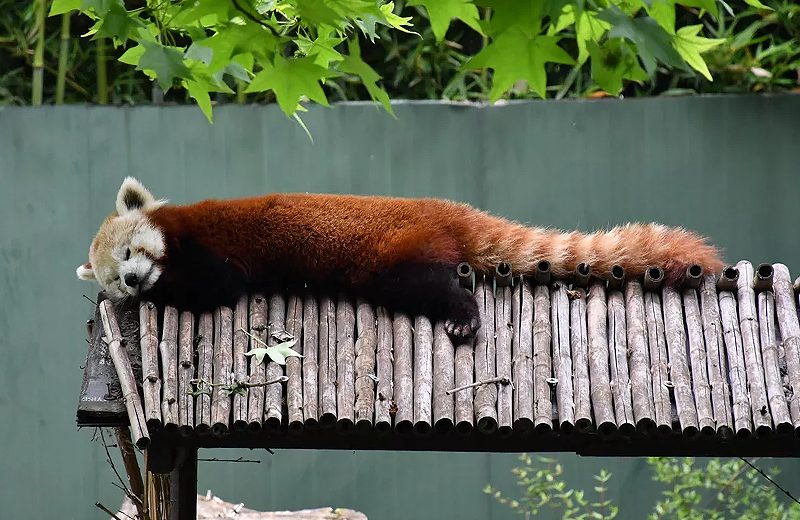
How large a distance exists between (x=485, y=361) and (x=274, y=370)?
0.64 m

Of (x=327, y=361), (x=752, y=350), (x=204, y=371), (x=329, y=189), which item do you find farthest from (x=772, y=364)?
(x=329, y=189)

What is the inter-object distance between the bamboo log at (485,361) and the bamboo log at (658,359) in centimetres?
47

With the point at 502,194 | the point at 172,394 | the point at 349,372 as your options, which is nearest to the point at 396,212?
the point at 349,372

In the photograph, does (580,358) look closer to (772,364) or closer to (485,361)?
(485,361)

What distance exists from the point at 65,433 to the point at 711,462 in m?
3.29

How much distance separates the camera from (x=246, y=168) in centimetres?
493

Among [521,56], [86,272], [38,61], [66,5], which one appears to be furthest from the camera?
[38,61]

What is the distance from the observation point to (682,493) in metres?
4.86

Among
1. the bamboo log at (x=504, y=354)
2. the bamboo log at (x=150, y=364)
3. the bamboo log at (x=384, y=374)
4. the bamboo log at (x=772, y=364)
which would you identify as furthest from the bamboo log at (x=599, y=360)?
the bamboo log at (x=150, y=364)

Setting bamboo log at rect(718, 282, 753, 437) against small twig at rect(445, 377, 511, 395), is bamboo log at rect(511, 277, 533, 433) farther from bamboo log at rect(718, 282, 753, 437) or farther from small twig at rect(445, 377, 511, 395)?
bamboo log at rect(718, 282, 753, 437)

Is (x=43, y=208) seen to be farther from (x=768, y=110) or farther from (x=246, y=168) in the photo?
(x=768, y=110)

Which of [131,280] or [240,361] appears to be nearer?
[240,361]

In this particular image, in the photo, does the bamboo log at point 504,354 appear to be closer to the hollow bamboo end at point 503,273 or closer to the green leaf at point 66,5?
the hollow bamboo end at point 503,273

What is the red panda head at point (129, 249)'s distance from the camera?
10.3 ft
